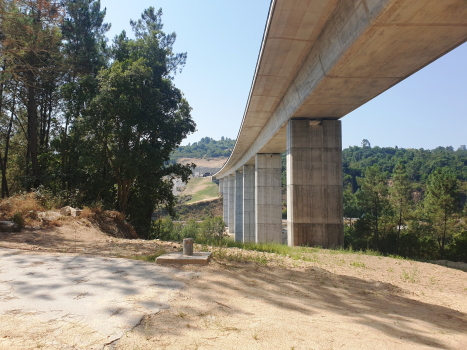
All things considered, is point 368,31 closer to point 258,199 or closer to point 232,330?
point 232,330

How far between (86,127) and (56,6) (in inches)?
255

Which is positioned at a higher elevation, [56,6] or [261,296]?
[56,6]

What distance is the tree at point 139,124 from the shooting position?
53.4 ft

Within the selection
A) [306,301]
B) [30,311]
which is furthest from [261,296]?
[30,311]

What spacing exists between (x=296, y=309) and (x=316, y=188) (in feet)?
31.1

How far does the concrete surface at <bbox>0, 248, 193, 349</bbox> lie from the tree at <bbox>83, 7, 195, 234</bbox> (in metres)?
11.0

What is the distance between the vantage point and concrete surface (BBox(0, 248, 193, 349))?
3342 mm

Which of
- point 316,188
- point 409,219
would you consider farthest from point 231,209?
point 316,188

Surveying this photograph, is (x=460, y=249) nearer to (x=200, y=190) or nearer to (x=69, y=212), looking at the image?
(x=69, y=212)

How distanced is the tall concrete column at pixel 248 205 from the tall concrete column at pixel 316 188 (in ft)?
53.6

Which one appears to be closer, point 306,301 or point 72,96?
point 306,301

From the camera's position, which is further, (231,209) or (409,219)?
(231,209)

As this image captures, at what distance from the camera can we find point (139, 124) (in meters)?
17.0

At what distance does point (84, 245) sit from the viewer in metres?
8.46
